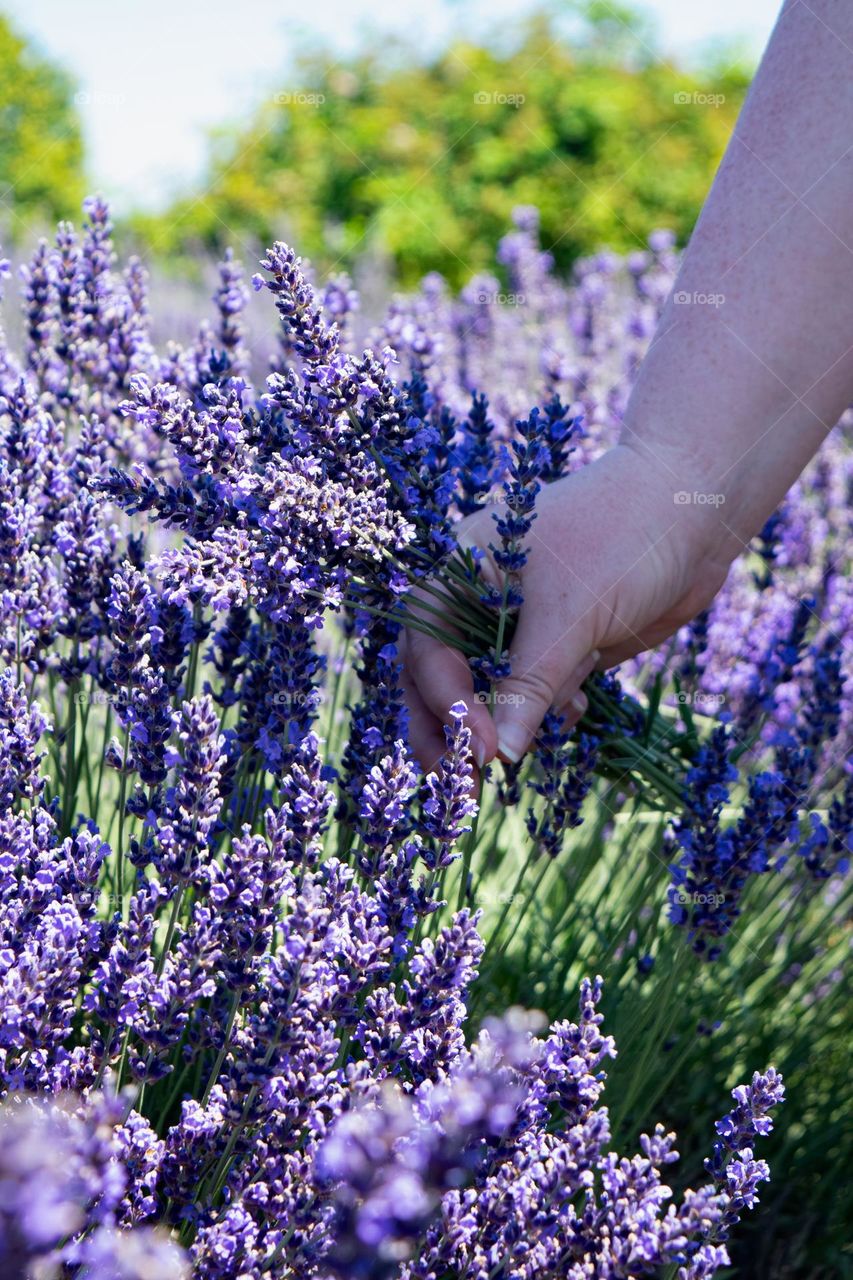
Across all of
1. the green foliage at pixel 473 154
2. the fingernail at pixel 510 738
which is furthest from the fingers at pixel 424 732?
the green foliage at pixel 473 154

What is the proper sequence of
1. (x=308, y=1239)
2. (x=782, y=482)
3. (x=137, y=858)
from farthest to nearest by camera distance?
(x=782, y=482), (x=137, y=858), (x=308, y=1239)

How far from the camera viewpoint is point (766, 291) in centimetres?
196

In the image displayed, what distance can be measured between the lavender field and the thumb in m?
0.04

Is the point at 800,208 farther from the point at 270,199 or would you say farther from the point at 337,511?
the point at 270,199

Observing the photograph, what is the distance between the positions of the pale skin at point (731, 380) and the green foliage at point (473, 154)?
10503 mm

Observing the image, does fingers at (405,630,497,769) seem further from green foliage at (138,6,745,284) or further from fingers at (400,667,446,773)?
green foliage at (138,6,745,284)

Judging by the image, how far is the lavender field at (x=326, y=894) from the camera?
1089mm

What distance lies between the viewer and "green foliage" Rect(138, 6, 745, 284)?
43.8 ft

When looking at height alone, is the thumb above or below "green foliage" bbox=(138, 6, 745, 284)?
below

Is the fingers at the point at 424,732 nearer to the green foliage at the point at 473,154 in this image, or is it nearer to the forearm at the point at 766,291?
the forearm at the point at 766,291

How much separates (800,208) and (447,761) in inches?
44.9

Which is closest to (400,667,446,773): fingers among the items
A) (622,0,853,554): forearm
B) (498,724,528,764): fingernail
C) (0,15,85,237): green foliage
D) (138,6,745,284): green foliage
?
(498,724,528,764): fingernail

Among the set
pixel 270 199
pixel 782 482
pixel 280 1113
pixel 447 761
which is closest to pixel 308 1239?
pixel 280 1113

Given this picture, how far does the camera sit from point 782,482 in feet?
6.97
